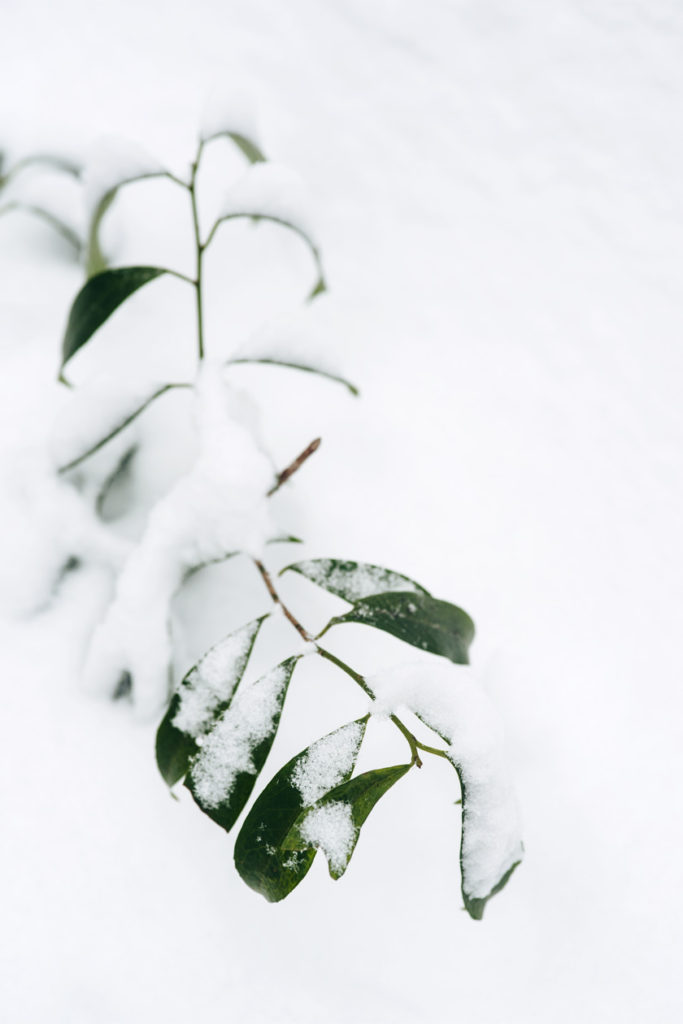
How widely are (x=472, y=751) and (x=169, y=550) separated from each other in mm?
264

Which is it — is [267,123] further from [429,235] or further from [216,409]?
[216,409]

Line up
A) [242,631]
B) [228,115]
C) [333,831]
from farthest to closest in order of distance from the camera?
1. [228,115]
2. [242,631]
3. [333,831]

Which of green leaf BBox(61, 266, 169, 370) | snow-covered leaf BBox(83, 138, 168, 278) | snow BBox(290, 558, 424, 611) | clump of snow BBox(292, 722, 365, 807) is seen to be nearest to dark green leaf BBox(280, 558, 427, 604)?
snow BBox(290, 558, 424, 611)

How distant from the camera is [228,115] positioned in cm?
61

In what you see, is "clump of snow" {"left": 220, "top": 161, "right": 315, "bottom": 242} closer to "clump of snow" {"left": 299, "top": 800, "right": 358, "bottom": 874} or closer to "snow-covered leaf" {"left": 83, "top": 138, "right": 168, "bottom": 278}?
"snow-covered leaf" {"left": 83, "top": 138, "right": 168, "bottom": 278}

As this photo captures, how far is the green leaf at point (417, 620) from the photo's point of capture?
46 centimetres

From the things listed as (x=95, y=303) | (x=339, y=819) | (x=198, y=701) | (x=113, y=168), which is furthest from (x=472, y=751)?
(x=113, y=168)

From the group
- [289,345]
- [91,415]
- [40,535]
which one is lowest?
[40,535]

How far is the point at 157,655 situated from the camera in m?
0.53

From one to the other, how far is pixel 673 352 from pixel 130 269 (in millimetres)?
445

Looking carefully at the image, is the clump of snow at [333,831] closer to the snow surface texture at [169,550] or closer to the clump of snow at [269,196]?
the snow surface texture at [169,550]

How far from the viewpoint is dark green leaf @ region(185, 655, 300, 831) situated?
1.43ft

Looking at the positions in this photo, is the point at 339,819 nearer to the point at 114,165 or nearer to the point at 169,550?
the point at 169,550

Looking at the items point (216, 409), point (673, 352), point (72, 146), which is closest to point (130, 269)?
point (216, 409)
